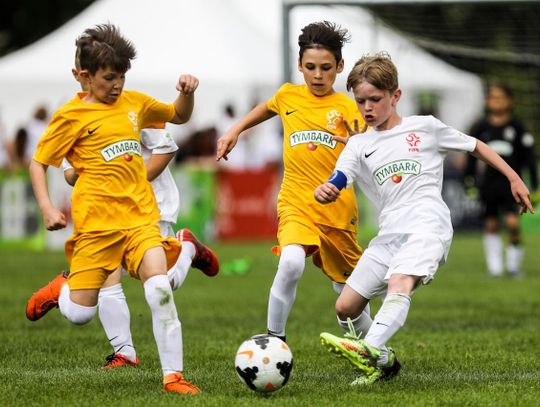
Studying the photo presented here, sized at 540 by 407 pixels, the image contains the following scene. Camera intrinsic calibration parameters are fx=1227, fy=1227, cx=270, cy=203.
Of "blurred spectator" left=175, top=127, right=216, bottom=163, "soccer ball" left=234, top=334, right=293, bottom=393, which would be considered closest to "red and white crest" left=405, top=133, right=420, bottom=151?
"soccer ball" left=234, top=334, right=293, bottom=393

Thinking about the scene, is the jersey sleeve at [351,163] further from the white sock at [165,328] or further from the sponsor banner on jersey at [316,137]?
the white sock at [165,328]

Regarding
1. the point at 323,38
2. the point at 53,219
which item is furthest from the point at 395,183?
the point at 53,219

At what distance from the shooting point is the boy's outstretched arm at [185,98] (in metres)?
7.18

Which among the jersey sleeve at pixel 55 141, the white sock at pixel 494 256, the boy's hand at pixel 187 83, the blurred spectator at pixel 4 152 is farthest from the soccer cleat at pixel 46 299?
the blurred spectator at pixel 4 152

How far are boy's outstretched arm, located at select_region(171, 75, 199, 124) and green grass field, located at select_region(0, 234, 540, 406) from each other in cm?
155

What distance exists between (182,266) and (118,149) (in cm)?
180

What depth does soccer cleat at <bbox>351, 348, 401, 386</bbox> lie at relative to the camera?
22.2ft

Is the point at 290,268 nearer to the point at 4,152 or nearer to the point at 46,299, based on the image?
the point at 46,299

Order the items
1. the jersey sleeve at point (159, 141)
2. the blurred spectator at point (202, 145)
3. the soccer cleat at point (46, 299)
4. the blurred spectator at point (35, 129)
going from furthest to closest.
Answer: the blurred spectator at point (202, 145) → the blurred spectator at point (35, 129) → the jersey sleeve at point (159, 141) → the soccer cleat at point (46, 299)

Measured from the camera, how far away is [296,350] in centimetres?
851

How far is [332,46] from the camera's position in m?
7.65

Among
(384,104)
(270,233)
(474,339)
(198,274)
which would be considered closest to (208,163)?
(270,233)

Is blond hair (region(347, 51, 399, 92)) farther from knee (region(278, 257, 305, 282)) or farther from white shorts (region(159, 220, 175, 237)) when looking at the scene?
white shorts (region(159, 220, 175, 237))

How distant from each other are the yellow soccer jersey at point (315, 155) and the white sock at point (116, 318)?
1170mm
